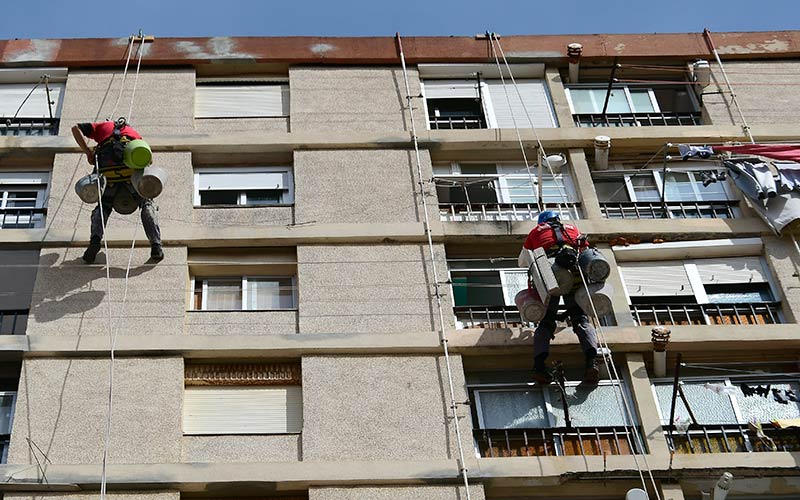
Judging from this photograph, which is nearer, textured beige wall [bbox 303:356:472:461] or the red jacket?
textured beige wall [bbox 303:356:472:461]

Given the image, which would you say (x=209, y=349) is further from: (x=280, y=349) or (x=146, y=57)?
(x=146, y=57)

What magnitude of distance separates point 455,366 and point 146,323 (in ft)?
14.5

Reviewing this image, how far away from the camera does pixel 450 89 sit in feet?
70.5

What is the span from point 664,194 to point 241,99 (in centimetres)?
743

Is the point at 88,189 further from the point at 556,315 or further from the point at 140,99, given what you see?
the point at 556,315

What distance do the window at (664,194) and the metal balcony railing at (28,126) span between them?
363 inches

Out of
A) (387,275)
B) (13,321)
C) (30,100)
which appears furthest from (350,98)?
(13,321)

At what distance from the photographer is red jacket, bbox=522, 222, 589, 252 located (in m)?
16.6

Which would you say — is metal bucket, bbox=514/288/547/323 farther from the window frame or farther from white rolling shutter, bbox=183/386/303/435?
the window frame

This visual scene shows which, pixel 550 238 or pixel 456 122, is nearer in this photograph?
pixel 550 238

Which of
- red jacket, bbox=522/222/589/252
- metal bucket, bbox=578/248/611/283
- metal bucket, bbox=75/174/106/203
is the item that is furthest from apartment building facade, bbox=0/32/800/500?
red jacket, bbox=522/222/589/252

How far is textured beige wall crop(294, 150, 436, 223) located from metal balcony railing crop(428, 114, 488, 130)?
46.3 inches

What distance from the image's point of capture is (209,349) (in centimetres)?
1670

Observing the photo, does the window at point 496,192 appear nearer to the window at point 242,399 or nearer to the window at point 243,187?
the window at point 243,187
